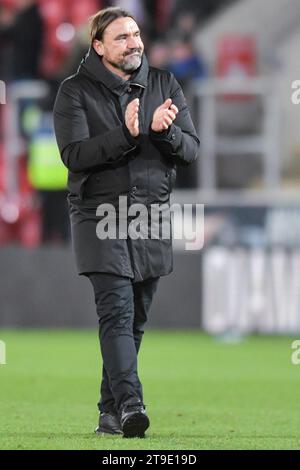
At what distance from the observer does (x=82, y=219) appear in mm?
7098

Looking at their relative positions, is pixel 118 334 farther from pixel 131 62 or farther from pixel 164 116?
pixel 131 62

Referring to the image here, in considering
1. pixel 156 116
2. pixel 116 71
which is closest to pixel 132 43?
pixel 116 71

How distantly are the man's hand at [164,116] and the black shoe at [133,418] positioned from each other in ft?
4.46

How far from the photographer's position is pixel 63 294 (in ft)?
49.0

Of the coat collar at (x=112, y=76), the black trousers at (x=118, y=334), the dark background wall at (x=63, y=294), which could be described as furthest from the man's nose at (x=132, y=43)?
the dark background wall at (x=63, y=294)

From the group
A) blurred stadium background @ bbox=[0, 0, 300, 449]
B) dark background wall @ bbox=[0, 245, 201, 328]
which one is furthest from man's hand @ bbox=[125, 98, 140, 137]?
dark background wall @ bbox=[0, 245, 201, 328]

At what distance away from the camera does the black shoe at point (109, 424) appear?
7.18 metres

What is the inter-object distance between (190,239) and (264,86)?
1.87 metres

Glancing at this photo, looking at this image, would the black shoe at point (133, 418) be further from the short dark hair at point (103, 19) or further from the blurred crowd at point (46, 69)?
the blurred crowd at point (46, 69)

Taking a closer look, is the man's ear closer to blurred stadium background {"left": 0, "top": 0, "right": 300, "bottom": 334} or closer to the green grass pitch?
the green grass pitch

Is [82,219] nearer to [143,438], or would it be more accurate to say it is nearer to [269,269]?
[143,438]

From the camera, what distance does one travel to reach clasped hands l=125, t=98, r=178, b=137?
6.86m

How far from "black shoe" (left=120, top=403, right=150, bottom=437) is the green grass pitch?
8 centimetres

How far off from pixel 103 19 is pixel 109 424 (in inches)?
80.8
